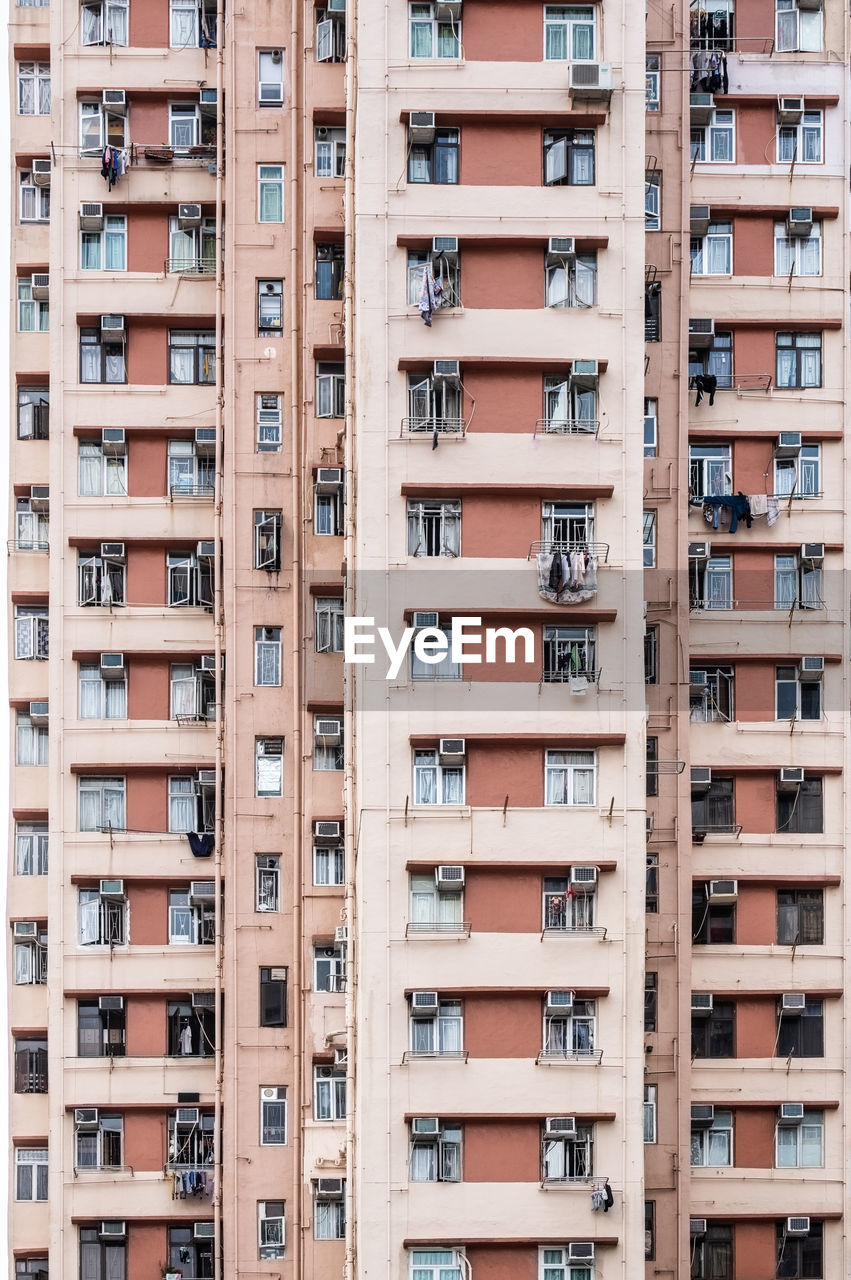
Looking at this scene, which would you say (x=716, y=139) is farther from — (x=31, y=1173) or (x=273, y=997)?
(x=31, y=1173)

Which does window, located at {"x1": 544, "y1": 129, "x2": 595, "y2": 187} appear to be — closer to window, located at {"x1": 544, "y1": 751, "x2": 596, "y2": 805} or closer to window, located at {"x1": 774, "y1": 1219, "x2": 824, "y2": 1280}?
window, located at {"x1": 544, "y1": 751, "x2": 596, "y2": 805}

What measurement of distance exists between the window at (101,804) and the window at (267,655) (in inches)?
109

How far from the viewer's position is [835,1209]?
84.7 feet

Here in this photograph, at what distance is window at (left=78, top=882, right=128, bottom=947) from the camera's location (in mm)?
26438

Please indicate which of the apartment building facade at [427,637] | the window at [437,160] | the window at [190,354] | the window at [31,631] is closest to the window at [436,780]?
the apartment building facade at [427,637]

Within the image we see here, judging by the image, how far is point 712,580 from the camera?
2664 centimetres

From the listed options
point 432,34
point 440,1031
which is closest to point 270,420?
point 432,34

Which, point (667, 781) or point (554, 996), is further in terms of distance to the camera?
point (667, 781)

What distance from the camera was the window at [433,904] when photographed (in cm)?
2403

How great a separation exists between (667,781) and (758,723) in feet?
5.81

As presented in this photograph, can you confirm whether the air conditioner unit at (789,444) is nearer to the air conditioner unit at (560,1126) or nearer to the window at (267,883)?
the window at (267,883)

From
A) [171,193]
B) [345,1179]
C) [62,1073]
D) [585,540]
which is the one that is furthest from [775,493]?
[62,1073]

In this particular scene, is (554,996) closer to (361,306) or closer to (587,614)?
(587,614)

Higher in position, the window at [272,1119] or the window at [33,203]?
the window at [33,203]
